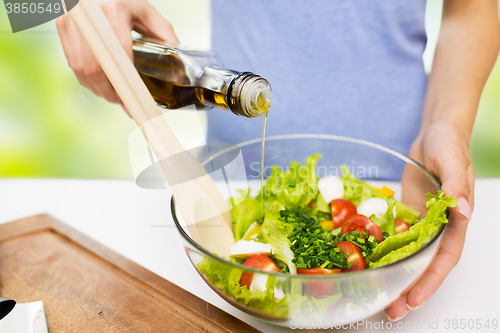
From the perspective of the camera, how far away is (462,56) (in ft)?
4.05

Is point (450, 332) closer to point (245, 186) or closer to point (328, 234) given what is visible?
point (328, 234)

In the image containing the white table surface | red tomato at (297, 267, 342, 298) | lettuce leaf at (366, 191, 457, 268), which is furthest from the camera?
the white table surface

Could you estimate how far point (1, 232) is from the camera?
1.09m

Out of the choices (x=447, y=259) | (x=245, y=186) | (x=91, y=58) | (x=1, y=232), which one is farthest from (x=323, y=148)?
(x=1, y=232)

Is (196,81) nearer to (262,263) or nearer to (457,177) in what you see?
(262,263)

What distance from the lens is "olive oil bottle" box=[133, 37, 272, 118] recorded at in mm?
755

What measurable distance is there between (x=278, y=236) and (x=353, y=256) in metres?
0.17

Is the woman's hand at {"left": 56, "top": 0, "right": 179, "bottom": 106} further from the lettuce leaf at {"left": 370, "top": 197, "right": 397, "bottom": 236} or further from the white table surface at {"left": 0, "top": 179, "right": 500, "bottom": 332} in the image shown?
the lettuce leaf at {"left": 370, "top": 197, "right": 397, "bottom": 236}

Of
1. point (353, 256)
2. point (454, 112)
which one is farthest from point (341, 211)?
point (454, 112)

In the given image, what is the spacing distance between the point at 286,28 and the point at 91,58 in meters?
0.72

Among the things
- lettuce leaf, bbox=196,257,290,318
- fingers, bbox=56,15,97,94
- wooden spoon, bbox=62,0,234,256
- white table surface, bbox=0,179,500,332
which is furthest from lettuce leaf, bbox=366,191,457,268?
fingers, bbox=56,15,97,94

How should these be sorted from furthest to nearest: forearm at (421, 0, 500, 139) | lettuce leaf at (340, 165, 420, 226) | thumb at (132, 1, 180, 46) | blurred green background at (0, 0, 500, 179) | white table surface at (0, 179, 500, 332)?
1. blurred green background at (0, 0, 500, 179)
2. forearm at (421, 0, 500, 139)
3. thumb at (132, 1, 180, 46)
4. lettuce leaf at (340, 165, 420, 226)
5. white table surface at (0, 179, 500, 332)

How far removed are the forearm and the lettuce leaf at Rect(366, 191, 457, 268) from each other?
52cm

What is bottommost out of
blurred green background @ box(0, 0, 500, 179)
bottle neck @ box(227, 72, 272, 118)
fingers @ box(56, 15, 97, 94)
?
blurred green background @ box(0, 0, 500, 179)
